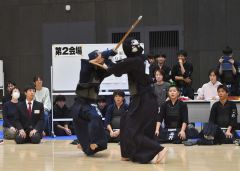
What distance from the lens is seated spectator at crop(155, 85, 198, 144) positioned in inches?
319

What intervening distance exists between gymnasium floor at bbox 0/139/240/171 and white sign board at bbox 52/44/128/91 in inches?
89.7

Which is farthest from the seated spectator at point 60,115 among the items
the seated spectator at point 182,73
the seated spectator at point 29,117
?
the seated spectator at point 182,73

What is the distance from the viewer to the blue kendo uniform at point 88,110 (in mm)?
6391

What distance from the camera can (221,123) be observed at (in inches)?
324

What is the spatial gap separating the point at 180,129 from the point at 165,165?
104 inches

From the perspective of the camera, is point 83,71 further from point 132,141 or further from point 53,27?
point 53,27

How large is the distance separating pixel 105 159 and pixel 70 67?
410 centimetres

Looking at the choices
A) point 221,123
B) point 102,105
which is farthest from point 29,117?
point 221,123

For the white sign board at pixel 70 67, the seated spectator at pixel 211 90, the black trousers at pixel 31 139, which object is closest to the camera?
the black trousers at pixel 31 139

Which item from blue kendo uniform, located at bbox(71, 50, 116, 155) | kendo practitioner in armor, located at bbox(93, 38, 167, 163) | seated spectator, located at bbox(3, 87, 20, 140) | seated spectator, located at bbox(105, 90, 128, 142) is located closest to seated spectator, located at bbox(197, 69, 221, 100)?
seated spectator, located at bbox(105, 90, 128, 142)

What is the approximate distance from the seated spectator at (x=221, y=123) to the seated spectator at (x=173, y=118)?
1.24 feet

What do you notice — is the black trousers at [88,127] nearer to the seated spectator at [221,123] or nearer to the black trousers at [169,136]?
the black trousers at [169,136]

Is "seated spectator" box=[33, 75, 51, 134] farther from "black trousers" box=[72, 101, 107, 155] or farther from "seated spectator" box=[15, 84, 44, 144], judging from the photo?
"black trousers" box=[72, 101, 107, 155]

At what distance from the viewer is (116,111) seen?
8.67 m
